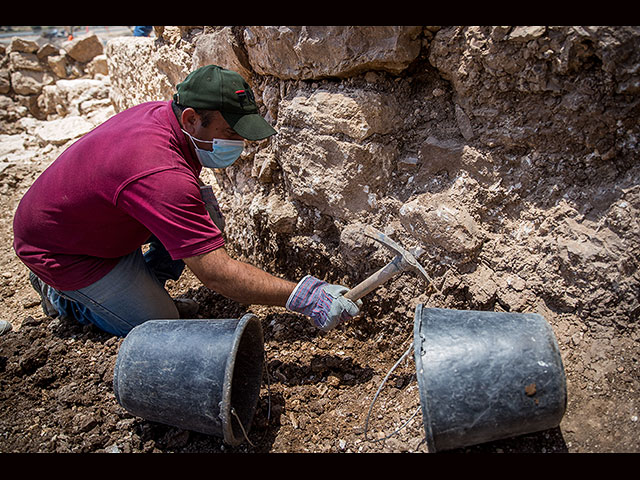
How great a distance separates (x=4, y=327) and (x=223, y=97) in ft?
6.64

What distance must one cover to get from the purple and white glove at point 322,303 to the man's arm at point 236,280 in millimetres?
46

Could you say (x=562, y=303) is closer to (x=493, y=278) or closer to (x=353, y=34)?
(x=493, y=278)

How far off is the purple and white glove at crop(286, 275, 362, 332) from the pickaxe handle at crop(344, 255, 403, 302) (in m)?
0.04

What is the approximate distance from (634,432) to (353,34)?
2.08 m

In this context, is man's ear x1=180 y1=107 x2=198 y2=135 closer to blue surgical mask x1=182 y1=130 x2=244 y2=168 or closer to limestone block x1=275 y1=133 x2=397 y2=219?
blue surgical mask x1=182 y1=130 x2=244 y2=168

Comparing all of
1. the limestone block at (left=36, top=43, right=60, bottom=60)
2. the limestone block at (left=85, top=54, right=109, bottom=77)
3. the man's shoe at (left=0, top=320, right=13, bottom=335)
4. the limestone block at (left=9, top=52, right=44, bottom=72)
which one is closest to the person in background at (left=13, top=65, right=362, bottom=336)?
the man's shoe at (left=0, top=320, right=13, bottom=335)

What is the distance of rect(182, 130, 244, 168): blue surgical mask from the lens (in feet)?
7.07

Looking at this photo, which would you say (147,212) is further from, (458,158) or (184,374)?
(458,158)

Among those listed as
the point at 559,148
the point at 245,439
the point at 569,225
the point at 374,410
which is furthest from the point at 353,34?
the point at 245,439

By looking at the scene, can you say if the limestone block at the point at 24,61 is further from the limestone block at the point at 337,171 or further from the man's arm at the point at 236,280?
the man's arm at the point at 236,280

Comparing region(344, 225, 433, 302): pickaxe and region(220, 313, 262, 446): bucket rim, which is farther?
region(344, 225, 433, 302): pickaxe

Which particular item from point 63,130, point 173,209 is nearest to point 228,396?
point 173,209

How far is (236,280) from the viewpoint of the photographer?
1.96 meters

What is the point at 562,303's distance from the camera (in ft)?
6.40
